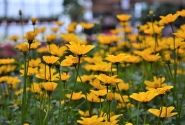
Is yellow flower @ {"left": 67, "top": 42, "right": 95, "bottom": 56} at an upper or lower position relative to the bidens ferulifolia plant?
upper

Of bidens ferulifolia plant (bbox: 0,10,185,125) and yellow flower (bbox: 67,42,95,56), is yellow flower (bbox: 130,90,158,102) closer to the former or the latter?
bidens ferulifolia plant (bbox: 0,10,185,125)

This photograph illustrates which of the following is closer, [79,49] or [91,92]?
[79,49]

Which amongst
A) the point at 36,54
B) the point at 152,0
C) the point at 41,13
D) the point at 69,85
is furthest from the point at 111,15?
the point at 69,85

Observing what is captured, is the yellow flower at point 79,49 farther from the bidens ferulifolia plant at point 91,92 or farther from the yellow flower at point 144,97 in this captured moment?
the yellow flower at point 144,97

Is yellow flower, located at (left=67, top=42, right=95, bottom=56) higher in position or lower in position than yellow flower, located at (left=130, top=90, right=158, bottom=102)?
higher

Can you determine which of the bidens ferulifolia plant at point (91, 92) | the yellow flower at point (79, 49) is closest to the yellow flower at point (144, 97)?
the bidens ferulifolia plant at point (91, 92)

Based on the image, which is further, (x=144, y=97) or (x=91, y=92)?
(x=91, y=92)

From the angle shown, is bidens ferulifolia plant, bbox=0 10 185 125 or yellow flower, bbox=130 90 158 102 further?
bidens ferulifolia plant, bbox=0 10 185 125

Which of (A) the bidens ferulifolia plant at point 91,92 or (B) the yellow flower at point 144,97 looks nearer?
(B) the yellow flower at point 144,97

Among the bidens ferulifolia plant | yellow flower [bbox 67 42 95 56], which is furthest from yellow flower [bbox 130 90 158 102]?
yellow flower [bbox 67 42 95 56]

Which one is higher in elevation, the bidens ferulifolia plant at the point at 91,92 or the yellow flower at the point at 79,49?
the yellow flower at the point at 79,49

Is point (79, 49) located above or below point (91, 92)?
above

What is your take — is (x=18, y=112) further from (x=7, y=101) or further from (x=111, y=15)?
(x=111, y=15)
